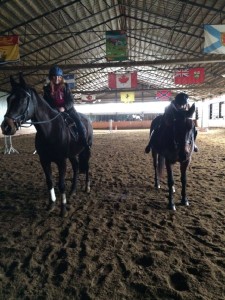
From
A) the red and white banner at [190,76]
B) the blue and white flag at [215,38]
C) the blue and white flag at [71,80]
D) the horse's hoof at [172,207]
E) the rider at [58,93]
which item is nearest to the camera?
the horse's hoof at [172,207]

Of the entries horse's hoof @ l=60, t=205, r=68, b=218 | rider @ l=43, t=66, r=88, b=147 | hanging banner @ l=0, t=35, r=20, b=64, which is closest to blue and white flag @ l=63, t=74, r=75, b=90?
hanging banner @ l=0, t=35, r=20, b=64

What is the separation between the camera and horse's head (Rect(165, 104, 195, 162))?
3838 mm

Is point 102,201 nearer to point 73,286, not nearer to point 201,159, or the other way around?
point 73,286

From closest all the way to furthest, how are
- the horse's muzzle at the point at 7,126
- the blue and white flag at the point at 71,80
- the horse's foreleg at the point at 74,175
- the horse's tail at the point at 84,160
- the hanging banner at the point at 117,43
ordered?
1. the horse's muzzle at the point at 7,126
2. the horse's foreleg at the point at 74,175
3. the horse's tail at the point at 84,160
4. the hanging banner at the point at 117,43
5. the blue and white flag at the point at 71,80

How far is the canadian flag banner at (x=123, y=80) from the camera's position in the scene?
56.9 feet

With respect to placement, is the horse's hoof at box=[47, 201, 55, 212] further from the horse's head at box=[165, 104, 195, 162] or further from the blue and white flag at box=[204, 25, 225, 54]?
the blue and white flag at box=[204, 25, 225, 54]

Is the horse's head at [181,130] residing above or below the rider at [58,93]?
below

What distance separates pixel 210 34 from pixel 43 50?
11.4 metres

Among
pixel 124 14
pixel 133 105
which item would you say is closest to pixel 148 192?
pixel 124 14

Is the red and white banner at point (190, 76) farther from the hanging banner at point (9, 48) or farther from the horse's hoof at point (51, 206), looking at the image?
the horse's hoof at point (51, 206)

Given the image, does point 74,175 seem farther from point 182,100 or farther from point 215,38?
point 215,38

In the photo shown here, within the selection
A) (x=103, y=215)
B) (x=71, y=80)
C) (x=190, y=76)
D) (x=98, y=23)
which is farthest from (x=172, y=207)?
(x=190, y=76)

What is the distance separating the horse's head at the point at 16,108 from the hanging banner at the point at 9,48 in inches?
323

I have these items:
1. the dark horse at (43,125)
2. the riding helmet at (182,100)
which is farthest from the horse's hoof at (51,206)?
the riding helmet at (182,100)
